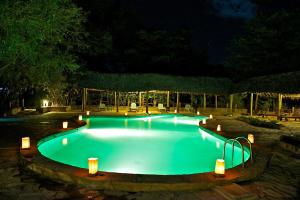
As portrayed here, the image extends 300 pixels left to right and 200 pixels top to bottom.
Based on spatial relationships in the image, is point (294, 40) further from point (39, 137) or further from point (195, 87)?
point (39, 137)

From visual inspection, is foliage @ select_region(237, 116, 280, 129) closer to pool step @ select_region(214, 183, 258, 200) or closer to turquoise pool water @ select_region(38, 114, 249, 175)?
turquoise pool water @ select_region(38, 114, 249, 175)

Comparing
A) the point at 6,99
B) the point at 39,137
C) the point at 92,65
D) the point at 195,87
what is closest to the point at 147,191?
the point at 39,137

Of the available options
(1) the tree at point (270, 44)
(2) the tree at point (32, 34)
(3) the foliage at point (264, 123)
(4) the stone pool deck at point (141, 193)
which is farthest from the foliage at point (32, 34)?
(1) the tree at point (270, 44)

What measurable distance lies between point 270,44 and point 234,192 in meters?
18.4

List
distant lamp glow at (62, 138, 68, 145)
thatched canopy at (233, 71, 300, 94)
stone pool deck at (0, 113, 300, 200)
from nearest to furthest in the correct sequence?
1. stone pool deck at (0, 113, 300, 200)
2. distant lamp glow at (62, 138, 68, 145)
3. thatched canopy at (233, 71, 300, 94)

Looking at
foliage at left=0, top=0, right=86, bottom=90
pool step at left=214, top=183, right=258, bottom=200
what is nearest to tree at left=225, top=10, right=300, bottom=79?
foliage at left=0, top=0, right=86, bottom=90

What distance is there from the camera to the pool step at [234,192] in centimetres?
398

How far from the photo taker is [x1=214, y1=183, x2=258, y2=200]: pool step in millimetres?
3983

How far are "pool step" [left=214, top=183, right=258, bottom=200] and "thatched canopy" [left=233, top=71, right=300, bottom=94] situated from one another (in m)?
11.3

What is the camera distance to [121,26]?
28.2 meters

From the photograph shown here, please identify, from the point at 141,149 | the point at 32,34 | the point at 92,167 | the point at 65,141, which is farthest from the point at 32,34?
the point at 141,149

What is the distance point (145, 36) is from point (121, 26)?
2781 mm

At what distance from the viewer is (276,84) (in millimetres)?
15453

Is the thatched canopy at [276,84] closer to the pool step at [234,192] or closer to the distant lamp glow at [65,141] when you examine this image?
the distant lamp glow at [65,141]
